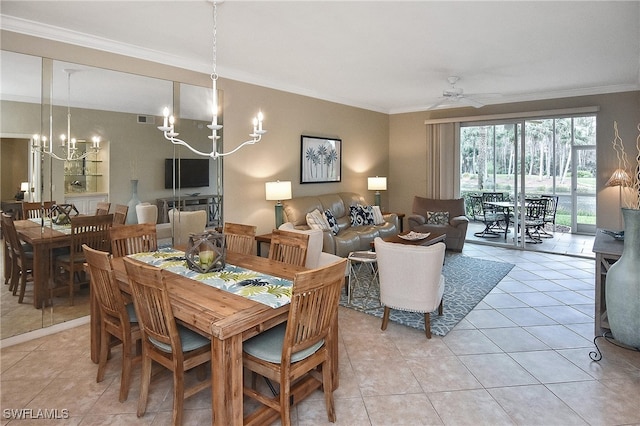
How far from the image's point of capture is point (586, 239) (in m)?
7.55

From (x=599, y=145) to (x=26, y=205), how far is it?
24.9 ft

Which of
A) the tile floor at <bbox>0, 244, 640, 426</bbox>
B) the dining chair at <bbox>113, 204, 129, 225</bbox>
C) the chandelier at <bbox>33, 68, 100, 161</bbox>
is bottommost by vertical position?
the tile floor at <bbox>0, 244, 640, 426</bbox>

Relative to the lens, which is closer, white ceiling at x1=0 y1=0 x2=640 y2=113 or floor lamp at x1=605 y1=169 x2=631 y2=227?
white ceiling at x1=0 y1=0 x2=640 y2=113

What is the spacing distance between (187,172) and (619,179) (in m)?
6.05

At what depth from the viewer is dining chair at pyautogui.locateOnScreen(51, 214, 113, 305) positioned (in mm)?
3477

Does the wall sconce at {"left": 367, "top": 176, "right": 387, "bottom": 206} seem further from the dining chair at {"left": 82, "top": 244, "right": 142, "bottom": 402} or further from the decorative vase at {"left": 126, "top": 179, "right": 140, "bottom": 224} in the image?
the dining chair at {"left": 82, "top": 244, "right": 142, "bottom": 402}

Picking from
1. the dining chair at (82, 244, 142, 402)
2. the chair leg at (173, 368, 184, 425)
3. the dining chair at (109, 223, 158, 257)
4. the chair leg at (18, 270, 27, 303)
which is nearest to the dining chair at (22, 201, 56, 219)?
the chair leg at (18, 270, 27, 303)

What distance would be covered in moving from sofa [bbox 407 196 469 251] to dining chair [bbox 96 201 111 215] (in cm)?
480

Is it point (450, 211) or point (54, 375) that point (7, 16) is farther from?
point (450, 211)

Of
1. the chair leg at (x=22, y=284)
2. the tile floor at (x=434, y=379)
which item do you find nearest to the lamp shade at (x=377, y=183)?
the tile floor at (x=434, y=379)

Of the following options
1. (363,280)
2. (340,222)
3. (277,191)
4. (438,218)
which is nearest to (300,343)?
(363,280)

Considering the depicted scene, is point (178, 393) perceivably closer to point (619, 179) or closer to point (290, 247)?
point (290, 247)

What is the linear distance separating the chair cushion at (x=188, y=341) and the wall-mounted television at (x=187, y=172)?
230 centimetres

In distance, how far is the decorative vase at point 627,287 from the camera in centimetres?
283
